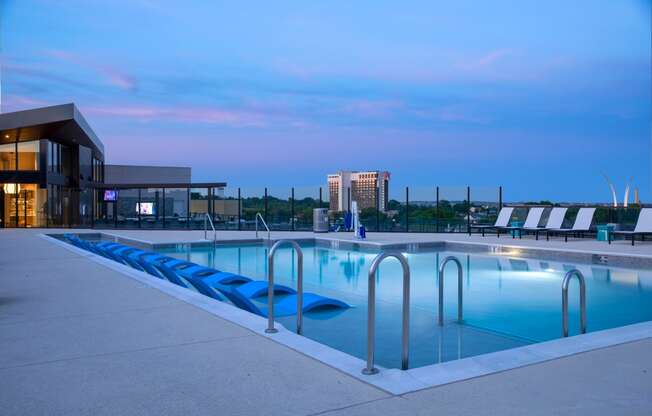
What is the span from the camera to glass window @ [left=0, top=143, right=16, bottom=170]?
22.9 m

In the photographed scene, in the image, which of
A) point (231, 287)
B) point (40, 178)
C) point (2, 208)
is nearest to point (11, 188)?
point (2, 208)

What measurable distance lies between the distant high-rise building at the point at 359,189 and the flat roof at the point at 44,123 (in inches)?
399

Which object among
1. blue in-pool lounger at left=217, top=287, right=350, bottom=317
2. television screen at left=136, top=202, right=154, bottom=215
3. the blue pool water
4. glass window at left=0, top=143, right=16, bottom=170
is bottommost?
the blue pool water

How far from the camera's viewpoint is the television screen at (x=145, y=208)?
22716 mm

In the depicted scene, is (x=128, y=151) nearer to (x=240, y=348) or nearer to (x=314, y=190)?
(x=314, y=190)

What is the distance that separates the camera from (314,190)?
817 inches

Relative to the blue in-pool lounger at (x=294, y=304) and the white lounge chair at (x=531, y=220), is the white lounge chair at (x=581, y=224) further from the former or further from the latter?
the blue in-pool lounger at (x=294, y=304)

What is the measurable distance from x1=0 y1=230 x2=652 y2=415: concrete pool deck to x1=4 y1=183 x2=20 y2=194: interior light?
67.8ft

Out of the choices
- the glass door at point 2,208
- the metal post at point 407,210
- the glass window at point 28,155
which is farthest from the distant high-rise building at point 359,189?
the glass door at point 2,208

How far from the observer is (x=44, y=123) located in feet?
69.9

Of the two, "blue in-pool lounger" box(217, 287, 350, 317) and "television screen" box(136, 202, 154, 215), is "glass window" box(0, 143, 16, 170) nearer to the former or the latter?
"television screen" box(136, 202, 154, 215)

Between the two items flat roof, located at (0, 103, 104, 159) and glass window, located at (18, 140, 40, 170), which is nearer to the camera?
flat roof, located at (0, 103, 104, 159)

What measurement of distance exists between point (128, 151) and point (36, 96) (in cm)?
1046

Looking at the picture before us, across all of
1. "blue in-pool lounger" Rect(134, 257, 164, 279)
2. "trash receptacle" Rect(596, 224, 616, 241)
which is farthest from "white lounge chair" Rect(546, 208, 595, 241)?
"blue in-pool lounger" Rect(134, 257, 164, 279)
